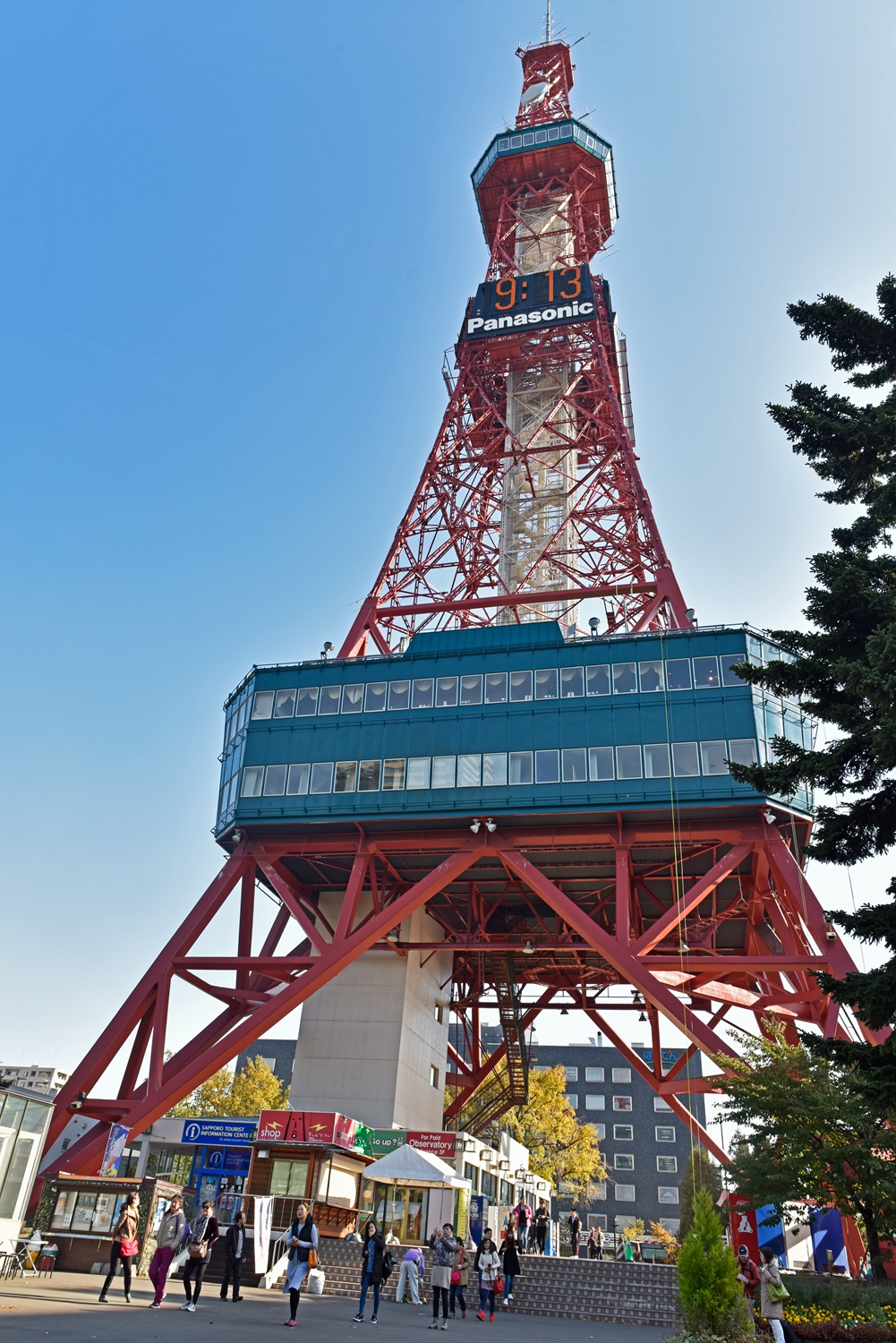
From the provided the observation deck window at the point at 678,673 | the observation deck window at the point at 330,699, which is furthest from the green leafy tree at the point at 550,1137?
the observation deck window at the point at 678,673

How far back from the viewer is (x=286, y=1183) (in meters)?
30.7

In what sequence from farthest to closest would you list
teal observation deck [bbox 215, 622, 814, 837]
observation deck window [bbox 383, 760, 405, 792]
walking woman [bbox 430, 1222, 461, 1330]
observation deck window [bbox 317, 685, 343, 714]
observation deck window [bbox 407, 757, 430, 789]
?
observation deck window [bbox 317, 685, 343, 714], observation deck window [bbox 383, 760, 405, 792], observation deck window [bbox 407, 757, 430, 789], teal observation deck [bbox 215, 622, 814, 837], walking woman [bbox 430, 1222, 461, 1330]

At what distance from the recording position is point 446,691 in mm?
41000

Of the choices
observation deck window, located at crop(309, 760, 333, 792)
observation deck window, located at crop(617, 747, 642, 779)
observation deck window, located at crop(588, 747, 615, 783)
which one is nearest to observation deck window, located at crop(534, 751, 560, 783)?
observation deck window, located at crop(588, 747, 615, 783)

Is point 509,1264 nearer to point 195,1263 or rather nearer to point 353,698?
point 195,1263

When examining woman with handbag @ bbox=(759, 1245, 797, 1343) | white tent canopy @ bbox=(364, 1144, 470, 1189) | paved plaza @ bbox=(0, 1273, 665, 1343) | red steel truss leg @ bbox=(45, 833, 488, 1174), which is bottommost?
paved plaza @ bbox=(0, 1273, 665, 1343)

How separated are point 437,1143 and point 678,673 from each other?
1855 centimetres

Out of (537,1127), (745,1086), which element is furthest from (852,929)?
(537,1127)

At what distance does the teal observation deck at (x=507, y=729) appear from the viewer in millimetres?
36844

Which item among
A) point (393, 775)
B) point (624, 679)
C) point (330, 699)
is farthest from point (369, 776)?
point (624, 679)

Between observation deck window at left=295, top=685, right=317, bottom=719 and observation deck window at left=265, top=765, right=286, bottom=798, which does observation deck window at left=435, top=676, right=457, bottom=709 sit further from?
observation deck window at left=265, top=765, right=286, bottom=798

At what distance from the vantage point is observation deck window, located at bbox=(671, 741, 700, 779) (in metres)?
36.4

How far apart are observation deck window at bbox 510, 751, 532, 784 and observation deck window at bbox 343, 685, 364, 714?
6.89m

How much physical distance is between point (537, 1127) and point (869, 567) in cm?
5744
